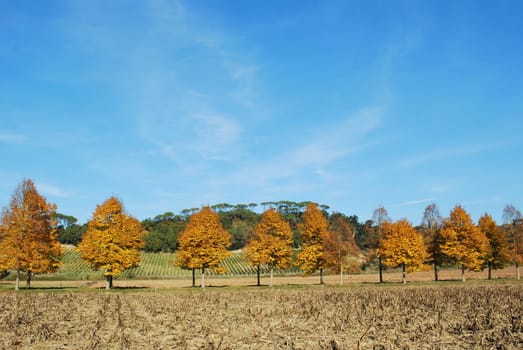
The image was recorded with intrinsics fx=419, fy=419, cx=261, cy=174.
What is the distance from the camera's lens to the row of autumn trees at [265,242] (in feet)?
167

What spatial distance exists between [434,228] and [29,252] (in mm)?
65722

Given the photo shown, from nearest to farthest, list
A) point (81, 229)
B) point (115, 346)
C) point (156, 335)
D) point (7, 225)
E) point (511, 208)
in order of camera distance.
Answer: point (115, 346), point (156, 335), point (7, 225), point (511, 208), point (81, 229)

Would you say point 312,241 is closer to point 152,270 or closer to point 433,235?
point 433,235

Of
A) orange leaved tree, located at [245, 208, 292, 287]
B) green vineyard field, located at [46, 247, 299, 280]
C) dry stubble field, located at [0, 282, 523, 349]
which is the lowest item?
green vineyard field, located at [46, 247, 299, 280]

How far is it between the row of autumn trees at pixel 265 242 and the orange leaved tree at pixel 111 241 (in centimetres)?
12

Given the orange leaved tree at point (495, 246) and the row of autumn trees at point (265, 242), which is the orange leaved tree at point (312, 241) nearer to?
the row of autumn trees at point (265, 242)

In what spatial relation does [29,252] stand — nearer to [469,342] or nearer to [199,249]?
[199,249]

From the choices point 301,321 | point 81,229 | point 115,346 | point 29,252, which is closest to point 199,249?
point 29,252

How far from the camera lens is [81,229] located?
622 feet

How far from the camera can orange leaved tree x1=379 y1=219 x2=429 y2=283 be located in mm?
62406

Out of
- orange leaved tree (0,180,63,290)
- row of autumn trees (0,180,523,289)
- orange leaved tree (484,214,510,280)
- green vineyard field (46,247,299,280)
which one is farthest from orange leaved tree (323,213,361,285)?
green vineyard field (46,247,299,280)

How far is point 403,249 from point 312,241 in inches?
538

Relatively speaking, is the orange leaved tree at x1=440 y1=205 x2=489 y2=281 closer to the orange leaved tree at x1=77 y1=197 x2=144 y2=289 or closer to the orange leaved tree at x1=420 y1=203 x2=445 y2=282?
the orange leaved tree at x1=420 y1=203 x2=445 y2=282

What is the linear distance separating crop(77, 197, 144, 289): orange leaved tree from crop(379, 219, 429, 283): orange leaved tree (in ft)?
118
